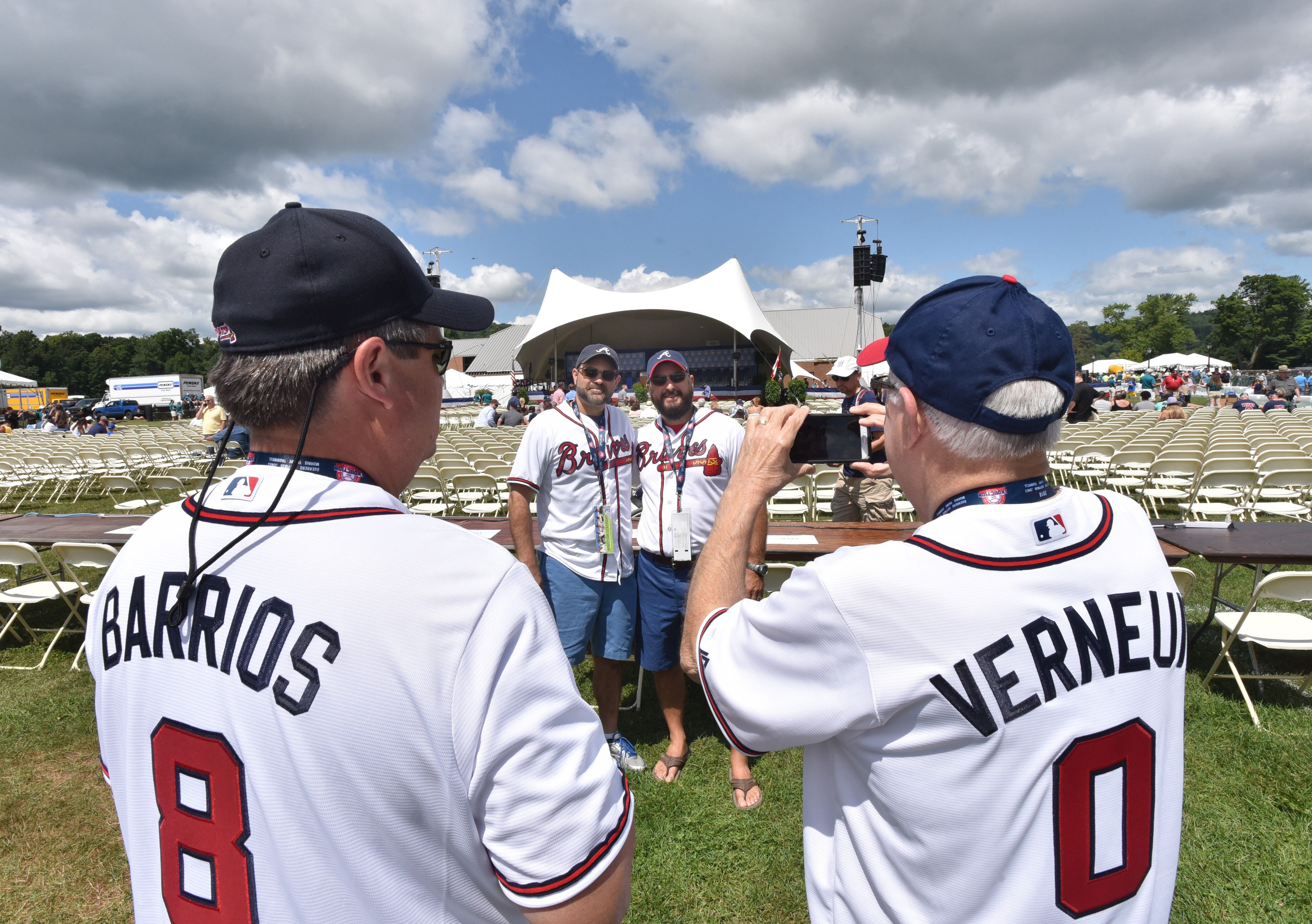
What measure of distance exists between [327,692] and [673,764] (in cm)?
296

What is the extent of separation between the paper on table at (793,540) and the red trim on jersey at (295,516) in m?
3.40

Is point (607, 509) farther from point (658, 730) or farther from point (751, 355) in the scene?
point (751, 355)

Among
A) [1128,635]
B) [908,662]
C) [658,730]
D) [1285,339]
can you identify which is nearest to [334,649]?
[908,662]

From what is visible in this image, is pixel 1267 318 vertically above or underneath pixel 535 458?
above

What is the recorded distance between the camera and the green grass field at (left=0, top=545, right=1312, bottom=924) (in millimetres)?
2576

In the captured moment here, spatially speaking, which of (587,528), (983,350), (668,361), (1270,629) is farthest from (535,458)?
(1270,629)

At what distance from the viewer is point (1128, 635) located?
37.9 inches

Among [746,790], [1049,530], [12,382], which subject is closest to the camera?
[1049,530]

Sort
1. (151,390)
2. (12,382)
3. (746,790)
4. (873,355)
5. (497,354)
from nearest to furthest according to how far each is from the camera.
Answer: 1. (873,355)
2. (746,790)
3. (12,382)
4. (151,390)
5. (497,354)

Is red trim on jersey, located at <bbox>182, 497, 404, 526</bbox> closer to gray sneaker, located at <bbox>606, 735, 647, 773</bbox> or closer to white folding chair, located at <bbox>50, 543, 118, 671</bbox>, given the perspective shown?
gray sneaker, located at <bbox>606, 735, 647, 773</bbox>

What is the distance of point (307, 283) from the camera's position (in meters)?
0.86

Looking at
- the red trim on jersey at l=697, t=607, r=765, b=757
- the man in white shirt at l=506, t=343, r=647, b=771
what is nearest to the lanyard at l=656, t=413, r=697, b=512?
the man in white shirt at l=506, t=343, r=647, b=771

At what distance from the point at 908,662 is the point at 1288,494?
9.73 metres

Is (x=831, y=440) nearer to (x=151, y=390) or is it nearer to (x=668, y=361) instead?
(x=668, y=361)
